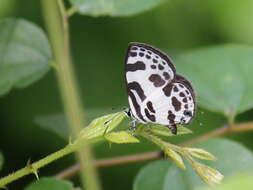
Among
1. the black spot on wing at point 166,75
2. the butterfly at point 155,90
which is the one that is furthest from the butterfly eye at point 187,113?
the black spot on wing at point 166,75

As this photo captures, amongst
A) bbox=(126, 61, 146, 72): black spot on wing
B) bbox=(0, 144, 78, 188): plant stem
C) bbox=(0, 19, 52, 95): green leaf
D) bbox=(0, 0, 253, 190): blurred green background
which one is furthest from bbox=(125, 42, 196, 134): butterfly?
bbox=(0, 0, 253, 190): blurred green background

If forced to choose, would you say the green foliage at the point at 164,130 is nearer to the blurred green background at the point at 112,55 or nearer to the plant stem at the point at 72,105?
the plant stem at the point at 72,105

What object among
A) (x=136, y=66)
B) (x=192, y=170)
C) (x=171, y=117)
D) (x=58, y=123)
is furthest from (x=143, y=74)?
(x=58, y=123)

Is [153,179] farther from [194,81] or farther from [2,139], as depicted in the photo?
→ [2,139]

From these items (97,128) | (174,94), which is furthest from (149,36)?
(97,128)

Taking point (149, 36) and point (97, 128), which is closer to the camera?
point (97, 128)

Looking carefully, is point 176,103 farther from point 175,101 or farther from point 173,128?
point 173,128
